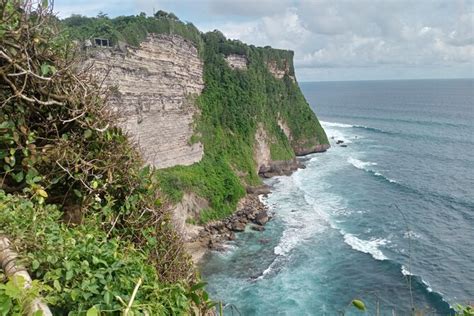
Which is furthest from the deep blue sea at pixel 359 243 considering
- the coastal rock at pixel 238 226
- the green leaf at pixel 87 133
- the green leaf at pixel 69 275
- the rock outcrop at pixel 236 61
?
the rock outcrop at pixel 236 61

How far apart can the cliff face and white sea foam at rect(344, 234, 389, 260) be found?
16074 millimetres

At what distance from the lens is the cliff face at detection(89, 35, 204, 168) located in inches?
1185

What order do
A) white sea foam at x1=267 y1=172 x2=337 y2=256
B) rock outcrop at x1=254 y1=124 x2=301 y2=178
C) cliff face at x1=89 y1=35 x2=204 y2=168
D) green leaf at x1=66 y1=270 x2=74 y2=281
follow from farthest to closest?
1. rock outcrop at x1=254 y1=124 x2=301 y2=178
2. cliff face at x1=89 y1=35 x2=204 y2=168
3. white sea foam at x1=267 y1=172 x2=337 y2=256
4. green leaf at x1=66 y1=270 x2=74 y2=281

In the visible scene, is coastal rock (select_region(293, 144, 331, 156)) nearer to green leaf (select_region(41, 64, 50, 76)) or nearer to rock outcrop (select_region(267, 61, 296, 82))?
rock outcrop (select_region(267, 61, 296, 82))

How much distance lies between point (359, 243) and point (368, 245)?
24.7 inches

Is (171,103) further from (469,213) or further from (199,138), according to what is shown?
(469,213)

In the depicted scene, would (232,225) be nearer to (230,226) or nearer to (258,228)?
(230,226)

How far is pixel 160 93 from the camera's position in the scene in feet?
113

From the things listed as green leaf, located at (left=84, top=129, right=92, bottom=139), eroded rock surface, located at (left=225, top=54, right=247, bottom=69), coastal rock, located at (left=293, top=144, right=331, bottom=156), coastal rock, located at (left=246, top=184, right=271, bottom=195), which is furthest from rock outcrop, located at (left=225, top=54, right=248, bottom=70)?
green leaf, located at (left=84, top=129, right=92, bottom=139)

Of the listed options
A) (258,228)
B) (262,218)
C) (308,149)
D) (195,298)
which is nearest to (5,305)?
(195,298)

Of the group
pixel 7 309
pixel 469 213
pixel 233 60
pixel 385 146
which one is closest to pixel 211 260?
pixel 469 213

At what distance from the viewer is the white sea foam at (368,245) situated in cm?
2667

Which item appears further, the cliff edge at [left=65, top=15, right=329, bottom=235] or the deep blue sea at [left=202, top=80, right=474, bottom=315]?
the cliff edge at [left=65, top=15, right=329, bottom=235]

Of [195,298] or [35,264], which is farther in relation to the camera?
[195,298]
